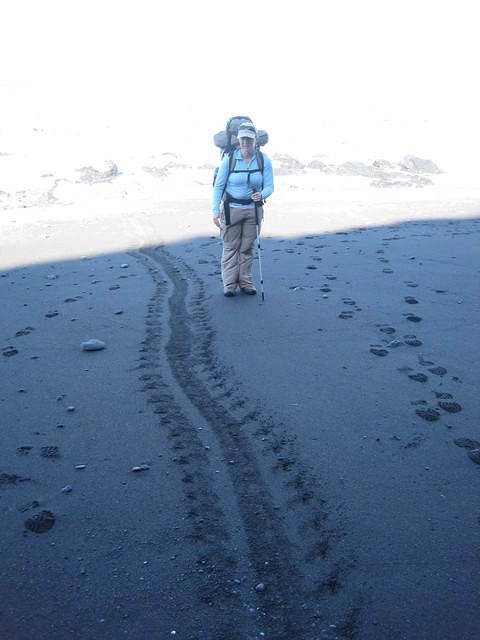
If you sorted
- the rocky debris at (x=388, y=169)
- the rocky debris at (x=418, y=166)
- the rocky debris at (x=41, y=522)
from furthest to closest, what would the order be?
the rocky debris at (x=418, y=166) < the rocky debris at (x=388, y=169) < the rocky debris at (x=41, y=522)

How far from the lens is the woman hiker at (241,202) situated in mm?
5841

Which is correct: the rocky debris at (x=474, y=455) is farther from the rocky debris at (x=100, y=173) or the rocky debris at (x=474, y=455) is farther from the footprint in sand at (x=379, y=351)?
the rocky debris at (x=100, y=173)

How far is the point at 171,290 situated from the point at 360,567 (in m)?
4.64

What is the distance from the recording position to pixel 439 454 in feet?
11.0

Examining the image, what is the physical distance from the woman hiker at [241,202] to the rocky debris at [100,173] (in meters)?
10.4

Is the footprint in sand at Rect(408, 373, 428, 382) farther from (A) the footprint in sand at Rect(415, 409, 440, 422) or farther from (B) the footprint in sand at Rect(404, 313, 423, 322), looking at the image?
(B) the footprint in sand at Rect(404, 313, 423, 322)

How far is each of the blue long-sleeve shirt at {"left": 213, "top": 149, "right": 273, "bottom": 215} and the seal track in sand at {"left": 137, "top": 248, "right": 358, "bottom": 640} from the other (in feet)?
6.67

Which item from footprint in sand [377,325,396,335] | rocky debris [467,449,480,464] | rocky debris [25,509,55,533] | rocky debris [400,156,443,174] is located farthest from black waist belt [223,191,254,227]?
rocky debris [400,156,443,174]

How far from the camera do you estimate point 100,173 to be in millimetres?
16109

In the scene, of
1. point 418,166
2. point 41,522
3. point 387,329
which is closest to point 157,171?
point 418,166

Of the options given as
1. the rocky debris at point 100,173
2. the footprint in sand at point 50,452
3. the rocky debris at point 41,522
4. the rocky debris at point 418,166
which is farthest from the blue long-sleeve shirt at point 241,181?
the rocky debris at point 418,166

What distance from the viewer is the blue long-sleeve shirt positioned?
19.3 ft

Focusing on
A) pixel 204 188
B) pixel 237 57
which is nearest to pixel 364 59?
pixel 237 57

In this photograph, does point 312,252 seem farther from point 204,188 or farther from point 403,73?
point 403,73
